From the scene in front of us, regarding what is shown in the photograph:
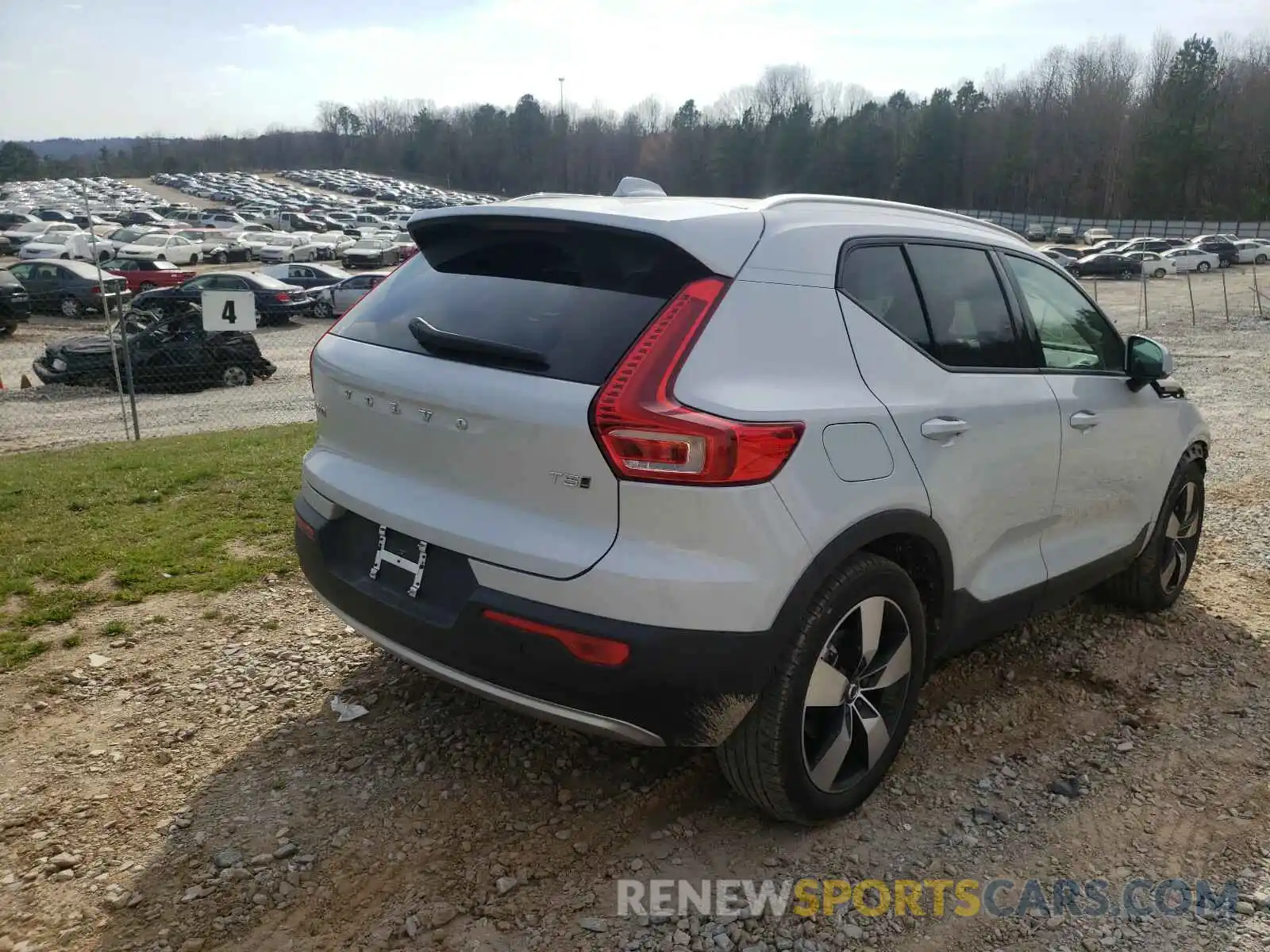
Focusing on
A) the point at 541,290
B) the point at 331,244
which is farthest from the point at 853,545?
the point at 331,244

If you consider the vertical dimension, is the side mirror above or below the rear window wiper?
below

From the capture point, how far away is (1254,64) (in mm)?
94375

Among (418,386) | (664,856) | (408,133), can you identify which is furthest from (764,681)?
(408,133)

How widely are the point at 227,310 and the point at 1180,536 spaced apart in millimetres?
10962

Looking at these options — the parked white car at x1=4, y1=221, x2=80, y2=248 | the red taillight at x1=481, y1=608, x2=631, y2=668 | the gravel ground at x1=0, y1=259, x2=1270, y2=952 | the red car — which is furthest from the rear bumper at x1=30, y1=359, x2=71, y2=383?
the parked white car at x1=4, y1=221, x2=80, y2=248

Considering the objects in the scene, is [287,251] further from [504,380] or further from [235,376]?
[504,380]

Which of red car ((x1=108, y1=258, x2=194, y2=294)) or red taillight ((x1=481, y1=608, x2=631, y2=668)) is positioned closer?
red taillight ((x1=481, y1=608, x2=631, y2=668))

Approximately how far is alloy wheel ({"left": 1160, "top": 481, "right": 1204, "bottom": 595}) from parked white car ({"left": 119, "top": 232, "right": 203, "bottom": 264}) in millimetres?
42058

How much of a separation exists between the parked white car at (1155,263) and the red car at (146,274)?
134ft

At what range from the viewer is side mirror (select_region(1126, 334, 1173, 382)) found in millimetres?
4238

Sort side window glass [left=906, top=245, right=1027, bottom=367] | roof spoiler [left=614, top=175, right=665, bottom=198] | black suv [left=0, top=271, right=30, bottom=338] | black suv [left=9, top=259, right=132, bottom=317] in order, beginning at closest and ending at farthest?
side window glass [left=906, top=245, right=1027, bottom=367] < roof spoiler [left=614, top=175, right=665, bottom=198] < black suv [left=0, top=271, right=30, bottom=338] < black suv [left=9, top=259, right=132, bottom=317]

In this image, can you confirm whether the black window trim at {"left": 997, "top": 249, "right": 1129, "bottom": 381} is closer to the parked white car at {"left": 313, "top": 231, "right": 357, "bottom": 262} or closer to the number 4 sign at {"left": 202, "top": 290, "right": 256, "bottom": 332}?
the number 4 sign at {"left": 202, "top": 290, "right": 256, "bottom": 332}

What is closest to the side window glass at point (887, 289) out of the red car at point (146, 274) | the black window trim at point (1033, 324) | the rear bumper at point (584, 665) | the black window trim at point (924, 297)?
the black window trim at point (924, 297)

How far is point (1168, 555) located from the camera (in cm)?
491
